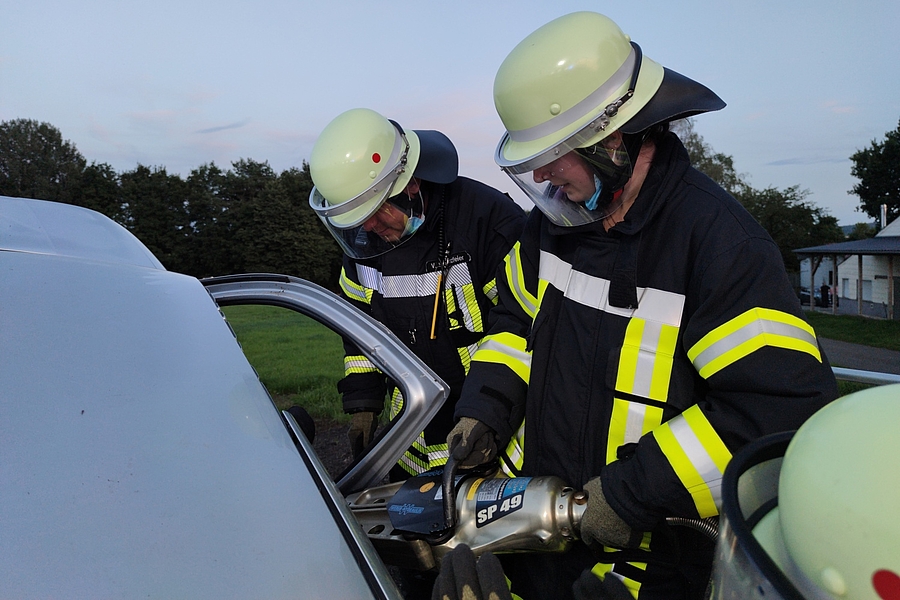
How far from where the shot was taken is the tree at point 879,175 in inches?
1528

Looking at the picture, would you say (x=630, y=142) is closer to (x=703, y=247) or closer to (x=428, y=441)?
(x=703, y=247)

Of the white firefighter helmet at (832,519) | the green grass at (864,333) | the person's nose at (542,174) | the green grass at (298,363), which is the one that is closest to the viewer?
the white firefighter helmet at (832,519)

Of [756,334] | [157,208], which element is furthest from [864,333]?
[157,208]

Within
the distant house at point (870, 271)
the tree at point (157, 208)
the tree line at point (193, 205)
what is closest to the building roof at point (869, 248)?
the distant house at point (870, 271)

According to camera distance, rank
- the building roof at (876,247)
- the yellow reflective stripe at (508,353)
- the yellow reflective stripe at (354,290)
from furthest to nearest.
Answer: the building roof at (876,247) < the yellow reflective stripe at (354,290) < the yellow reflective stripe at (508,353)

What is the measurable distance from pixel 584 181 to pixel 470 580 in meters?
1.08

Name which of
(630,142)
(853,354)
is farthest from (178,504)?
(853,354)

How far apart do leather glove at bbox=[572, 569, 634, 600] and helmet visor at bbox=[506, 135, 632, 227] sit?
928mm

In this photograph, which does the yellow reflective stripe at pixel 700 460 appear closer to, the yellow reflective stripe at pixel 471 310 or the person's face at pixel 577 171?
the person's face at pixel 577 171

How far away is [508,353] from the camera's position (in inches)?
73.1

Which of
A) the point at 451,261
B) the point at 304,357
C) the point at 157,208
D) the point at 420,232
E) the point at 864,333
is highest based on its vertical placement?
the point at 157,208

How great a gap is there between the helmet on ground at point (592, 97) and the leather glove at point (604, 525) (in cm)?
74

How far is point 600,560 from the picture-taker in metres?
1.57

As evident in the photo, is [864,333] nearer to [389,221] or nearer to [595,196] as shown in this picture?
[389,221]
